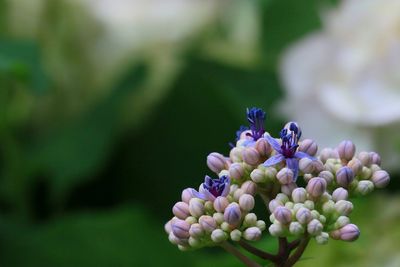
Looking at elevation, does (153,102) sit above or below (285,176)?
above

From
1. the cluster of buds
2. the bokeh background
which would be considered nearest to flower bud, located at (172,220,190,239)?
the cluster of buds

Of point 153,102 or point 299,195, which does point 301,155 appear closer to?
point 299,195

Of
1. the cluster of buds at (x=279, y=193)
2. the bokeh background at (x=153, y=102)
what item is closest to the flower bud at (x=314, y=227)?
the cluster of buds at (x=279, y=193)

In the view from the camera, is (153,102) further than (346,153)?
Yes

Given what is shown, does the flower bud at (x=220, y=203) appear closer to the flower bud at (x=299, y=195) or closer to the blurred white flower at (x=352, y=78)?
the flower bud at (x=299, y=195)

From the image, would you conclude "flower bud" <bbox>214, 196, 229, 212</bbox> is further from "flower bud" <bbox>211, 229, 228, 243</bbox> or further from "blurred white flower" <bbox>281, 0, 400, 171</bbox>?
"blurred white flower" <bbox>281, 0, 400, 171</bbox>

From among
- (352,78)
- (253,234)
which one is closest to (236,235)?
(253,234)

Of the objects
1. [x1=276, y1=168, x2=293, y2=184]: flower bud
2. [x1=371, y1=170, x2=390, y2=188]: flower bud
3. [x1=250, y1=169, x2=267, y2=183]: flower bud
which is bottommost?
[x1=276, y1=168, x2=293, y2=184]: flower bud

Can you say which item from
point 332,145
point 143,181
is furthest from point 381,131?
point 143,181

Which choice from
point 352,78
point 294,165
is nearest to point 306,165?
point 294,165
